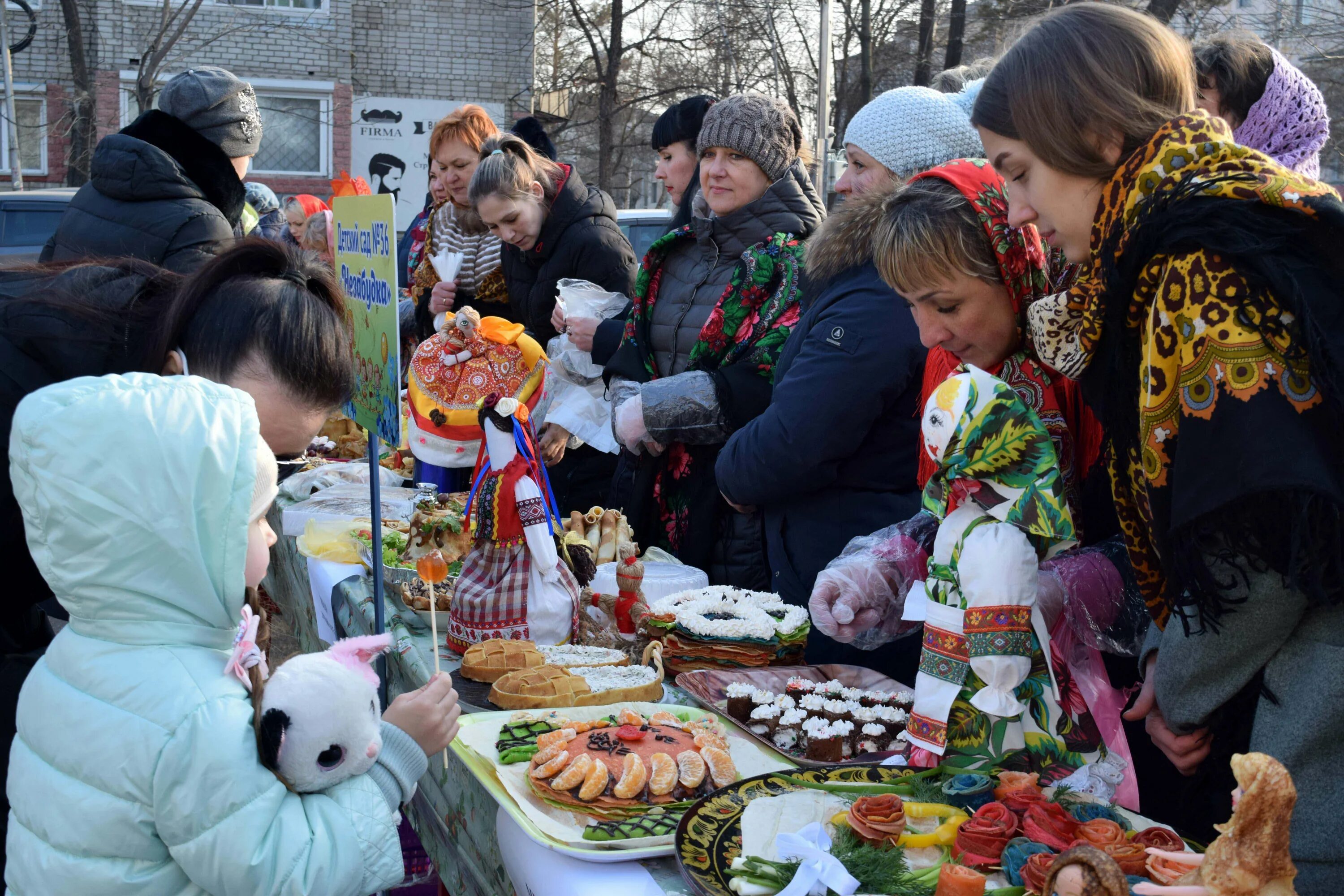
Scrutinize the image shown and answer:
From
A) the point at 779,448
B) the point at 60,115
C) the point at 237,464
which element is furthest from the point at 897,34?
the point at 237,464

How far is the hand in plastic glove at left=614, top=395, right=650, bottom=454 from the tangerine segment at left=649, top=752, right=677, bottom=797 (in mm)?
1530

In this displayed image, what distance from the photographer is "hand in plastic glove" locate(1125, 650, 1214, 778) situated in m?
1.49

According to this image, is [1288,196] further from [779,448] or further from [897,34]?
[897,34]

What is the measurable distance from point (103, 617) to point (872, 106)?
2237 millimetres

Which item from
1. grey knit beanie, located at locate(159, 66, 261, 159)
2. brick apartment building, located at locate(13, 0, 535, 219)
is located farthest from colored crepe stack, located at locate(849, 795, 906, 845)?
brick apartment building, located at locate(13, 0, 535, 219)

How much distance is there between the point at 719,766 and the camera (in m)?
1.80

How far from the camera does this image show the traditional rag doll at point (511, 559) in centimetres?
252

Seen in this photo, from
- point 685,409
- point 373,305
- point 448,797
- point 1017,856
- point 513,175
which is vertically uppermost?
point 513,175

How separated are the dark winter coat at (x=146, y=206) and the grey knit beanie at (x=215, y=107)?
13cm

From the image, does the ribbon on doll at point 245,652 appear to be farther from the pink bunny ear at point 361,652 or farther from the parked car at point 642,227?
the parked car at point 642,227

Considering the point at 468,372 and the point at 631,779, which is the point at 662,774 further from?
the point at 468,372

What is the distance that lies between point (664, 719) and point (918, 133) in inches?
65.0

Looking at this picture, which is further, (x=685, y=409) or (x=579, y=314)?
(x=579, y=314)

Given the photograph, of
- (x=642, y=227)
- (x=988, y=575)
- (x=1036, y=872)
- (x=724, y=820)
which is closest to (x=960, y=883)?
(x=1036, y=872)
